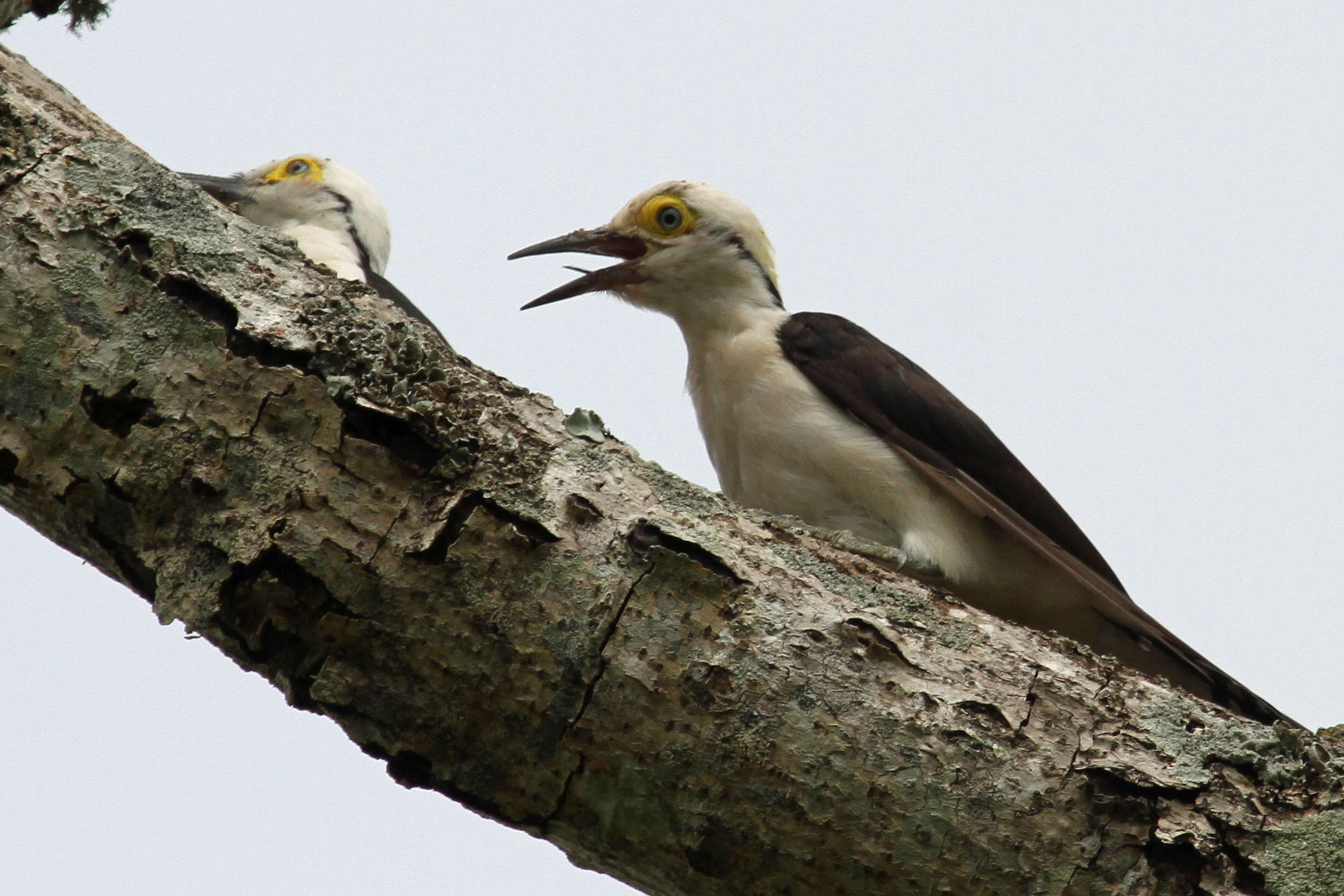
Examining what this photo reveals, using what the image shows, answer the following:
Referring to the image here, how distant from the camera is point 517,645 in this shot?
3.01 metres

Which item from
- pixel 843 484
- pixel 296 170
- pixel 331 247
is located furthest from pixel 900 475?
pixel 296 170

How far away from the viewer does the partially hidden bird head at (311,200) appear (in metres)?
8.24

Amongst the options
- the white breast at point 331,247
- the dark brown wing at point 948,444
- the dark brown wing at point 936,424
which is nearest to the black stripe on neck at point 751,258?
the dark brown wing at point 948,444

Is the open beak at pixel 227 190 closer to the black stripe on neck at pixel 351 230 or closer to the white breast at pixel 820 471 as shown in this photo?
the black stripe on neck at pixel 351 230

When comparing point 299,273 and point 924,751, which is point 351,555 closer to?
point 299,273

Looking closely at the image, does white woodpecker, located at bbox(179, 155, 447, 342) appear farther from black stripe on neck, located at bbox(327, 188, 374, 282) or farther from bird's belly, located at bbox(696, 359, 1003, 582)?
bird's belly, located at bbox(696, 359, 1003, 582)

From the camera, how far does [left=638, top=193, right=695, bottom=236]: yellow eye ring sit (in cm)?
640

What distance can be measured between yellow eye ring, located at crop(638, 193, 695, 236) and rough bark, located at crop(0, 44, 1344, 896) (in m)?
3.22

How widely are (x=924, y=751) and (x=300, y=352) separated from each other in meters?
1.63

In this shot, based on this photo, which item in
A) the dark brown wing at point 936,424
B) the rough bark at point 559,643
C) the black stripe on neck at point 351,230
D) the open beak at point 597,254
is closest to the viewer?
the rough bark at point 559,643

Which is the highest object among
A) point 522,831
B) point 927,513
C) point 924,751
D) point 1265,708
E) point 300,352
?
point 927,513

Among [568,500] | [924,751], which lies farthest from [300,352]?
[924,751]

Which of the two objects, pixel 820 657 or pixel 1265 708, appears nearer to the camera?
pixel 820 657


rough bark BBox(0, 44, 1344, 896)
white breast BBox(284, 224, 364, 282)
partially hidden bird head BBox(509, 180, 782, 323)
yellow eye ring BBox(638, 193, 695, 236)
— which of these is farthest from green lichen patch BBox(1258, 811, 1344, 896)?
white breast BBox(284, 224, 364, 282)
